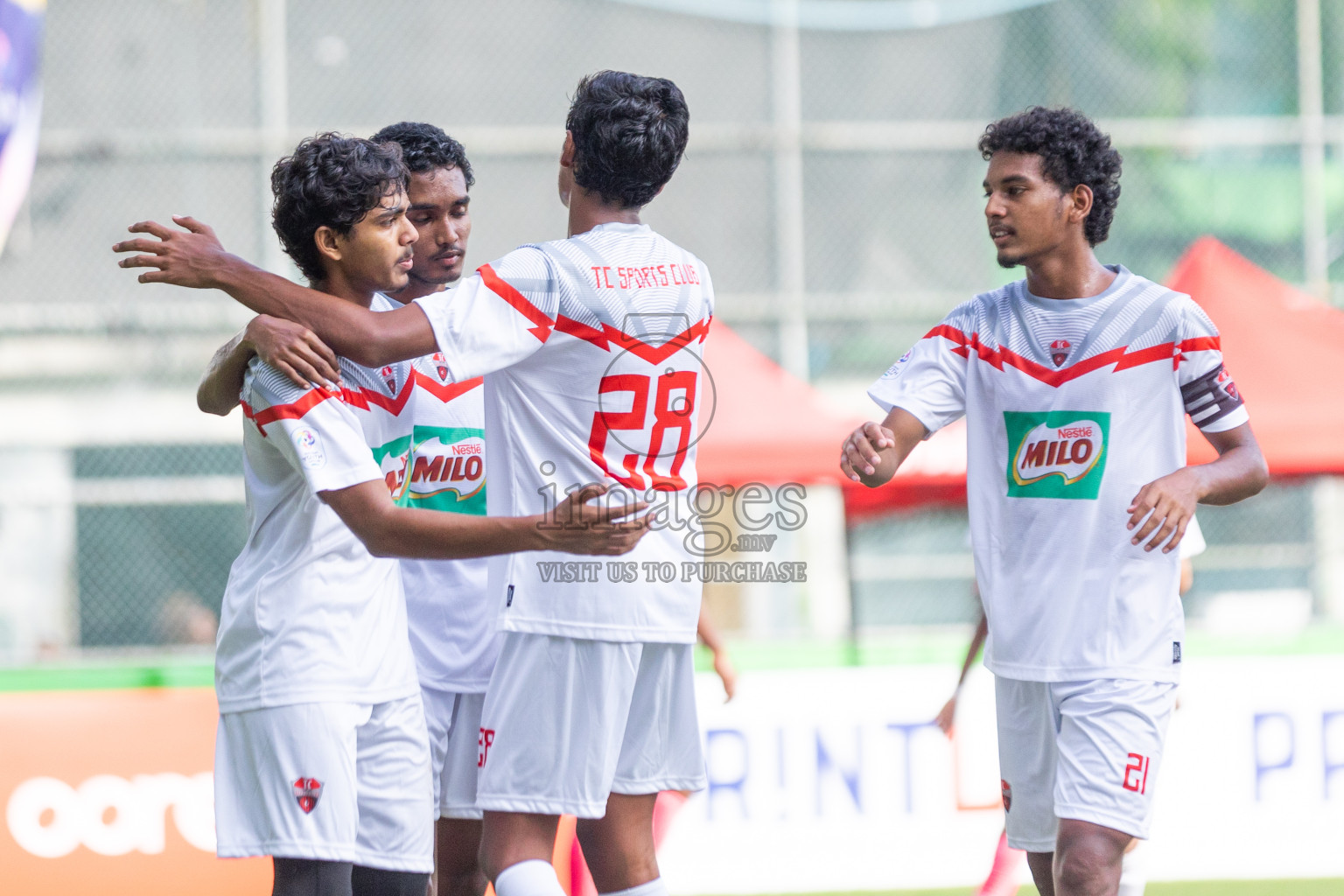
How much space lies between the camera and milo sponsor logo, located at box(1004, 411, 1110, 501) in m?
3.37

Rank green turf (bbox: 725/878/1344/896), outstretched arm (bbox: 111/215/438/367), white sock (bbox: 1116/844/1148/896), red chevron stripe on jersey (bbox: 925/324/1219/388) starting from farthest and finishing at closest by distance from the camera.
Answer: green turf (bbox: 725/878/1344/896)
white sock (bbox: 1116/844/1148/896)
red chevron stripe on jersey (bbox: 925/324/1219/388)
outstretched arm (bbox: 111/215/438/367)

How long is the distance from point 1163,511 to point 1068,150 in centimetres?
97

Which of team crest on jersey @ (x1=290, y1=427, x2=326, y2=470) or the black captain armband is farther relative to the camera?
the black captain armband

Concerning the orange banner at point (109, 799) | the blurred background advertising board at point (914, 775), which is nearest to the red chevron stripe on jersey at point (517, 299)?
the orange banner at point (109, 799)

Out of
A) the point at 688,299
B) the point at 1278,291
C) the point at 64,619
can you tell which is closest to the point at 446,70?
the point at 64,619

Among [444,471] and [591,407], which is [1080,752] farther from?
[444,471]

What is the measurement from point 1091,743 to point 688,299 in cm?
139

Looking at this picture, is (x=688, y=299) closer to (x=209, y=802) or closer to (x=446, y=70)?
(x=209, y=802)

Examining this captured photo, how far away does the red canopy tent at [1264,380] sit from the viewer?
739cm

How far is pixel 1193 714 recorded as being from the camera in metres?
6.00

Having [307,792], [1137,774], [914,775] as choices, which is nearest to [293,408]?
[307,792]

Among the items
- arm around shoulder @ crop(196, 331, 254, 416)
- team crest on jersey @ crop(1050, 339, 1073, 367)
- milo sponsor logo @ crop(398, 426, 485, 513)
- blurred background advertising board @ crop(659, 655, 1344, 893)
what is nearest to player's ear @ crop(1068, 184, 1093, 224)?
team crest on jersey @ crop(1050, 339, 1073, 367)

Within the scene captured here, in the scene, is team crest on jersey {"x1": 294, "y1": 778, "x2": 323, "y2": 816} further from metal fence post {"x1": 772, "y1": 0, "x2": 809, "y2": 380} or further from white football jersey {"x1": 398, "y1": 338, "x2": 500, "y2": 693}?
metal fence post {"x1": 772, "y1": 0, "x2": 809, "y2": 380}

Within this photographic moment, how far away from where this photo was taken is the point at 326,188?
2.93 meters
